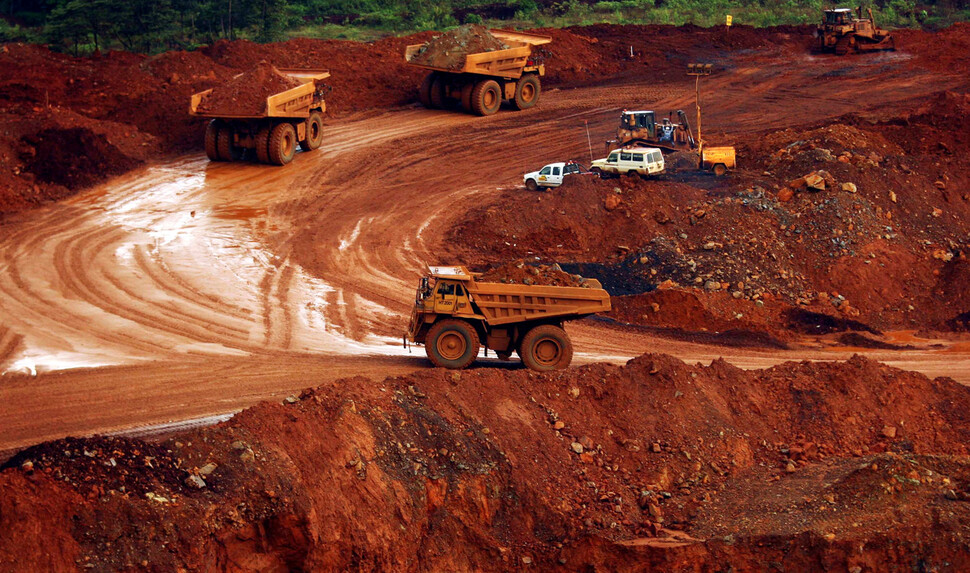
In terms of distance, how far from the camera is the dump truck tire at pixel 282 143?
32.9m

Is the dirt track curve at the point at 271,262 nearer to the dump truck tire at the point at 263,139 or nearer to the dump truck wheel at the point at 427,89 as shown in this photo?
the dump truck wheel at the point at 427,89

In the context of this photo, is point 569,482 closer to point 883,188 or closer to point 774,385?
point 774,385

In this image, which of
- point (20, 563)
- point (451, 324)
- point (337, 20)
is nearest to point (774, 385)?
point (451, 324)

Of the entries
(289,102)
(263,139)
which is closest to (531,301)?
(289,102)

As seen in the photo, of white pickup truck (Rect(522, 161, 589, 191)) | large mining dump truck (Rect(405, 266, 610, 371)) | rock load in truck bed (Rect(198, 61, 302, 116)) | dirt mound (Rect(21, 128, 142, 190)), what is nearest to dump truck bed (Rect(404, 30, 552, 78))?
rock load in truck bed (Rect(198, 61, 302, 116))

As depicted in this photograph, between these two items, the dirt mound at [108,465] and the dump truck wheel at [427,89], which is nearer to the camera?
the dirt mound at [108,465]

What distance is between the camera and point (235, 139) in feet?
110

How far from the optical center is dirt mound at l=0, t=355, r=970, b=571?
13.2 metres

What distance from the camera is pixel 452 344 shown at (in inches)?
758

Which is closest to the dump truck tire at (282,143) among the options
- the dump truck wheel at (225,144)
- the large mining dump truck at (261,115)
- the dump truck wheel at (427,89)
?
the large mining dump truck at (261,115)

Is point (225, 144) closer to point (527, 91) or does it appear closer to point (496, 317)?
point (527, 91)

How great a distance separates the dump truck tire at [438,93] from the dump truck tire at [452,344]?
21.7m

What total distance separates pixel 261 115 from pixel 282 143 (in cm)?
168

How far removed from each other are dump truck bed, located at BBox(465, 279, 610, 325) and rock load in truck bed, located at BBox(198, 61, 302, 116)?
1549 cm
